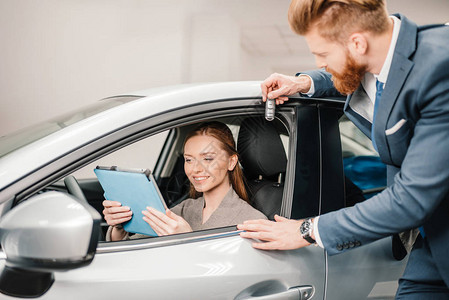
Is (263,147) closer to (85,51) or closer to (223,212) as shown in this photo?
(223,212)

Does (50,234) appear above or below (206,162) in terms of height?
above

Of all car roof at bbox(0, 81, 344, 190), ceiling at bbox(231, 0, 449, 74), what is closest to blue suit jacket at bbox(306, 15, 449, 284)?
car roof at bbox(0, 81, 344, 190)

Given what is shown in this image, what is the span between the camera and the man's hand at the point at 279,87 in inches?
53.3

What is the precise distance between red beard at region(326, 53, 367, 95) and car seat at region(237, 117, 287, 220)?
1.04 feet

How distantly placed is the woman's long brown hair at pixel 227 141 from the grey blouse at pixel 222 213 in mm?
28

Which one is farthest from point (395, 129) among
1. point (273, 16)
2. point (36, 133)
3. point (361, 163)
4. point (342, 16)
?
point (273, 16)

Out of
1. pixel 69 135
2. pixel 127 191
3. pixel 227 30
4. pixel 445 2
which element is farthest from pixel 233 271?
pixel 445 2

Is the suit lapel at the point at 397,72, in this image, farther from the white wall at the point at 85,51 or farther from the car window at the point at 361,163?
the white wall at the point at 85,51

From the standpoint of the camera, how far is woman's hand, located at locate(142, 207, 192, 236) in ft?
4.01

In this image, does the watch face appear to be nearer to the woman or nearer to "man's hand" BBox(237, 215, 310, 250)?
"man's hand" BBox(237, 215, 310, 250)

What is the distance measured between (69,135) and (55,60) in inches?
160

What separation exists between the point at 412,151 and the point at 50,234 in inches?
31.7

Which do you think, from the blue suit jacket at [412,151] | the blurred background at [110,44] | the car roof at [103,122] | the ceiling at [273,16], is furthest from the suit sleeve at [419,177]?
the ceiling at [273,16]

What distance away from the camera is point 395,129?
1.07 m
